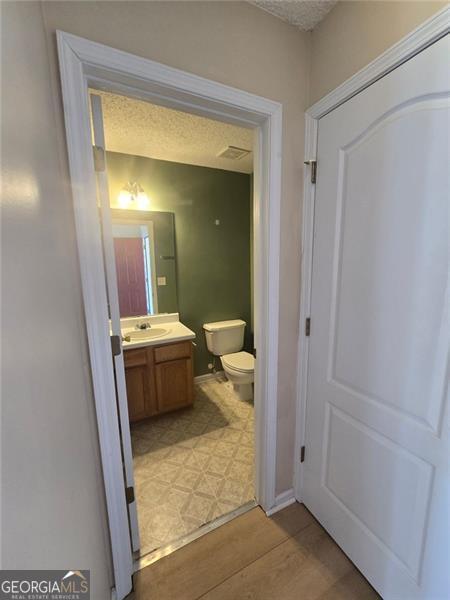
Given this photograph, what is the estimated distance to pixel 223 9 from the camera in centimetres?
97

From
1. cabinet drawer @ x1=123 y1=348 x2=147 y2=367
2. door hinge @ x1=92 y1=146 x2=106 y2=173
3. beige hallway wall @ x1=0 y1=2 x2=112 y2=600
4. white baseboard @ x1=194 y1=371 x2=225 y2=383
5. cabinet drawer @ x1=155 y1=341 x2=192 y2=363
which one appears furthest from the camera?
white baseboard @ x1=194 y1=371 x2=225 y2=383

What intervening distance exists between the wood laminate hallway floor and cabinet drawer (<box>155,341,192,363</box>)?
3.86ft

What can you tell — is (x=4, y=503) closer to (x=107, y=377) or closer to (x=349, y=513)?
(x=107, y=377)

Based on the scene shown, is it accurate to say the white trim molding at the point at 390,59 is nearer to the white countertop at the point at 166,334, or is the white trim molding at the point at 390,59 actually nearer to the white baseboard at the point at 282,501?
the white countertop at the point at 166,334

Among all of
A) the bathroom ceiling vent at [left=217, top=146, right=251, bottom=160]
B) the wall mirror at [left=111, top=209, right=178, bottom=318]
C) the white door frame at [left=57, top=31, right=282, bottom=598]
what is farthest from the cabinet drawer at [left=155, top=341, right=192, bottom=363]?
the bathroom ceiling vent at [left=217, top=146, right=251, bottom=160]

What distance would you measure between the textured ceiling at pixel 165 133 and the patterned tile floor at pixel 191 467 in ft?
7.51

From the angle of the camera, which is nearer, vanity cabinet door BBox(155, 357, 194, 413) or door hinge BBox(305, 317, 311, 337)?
door hinge BBox(305, 317, 311, 337)

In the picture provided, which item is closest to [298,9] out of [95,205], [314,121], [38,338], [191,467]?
[314,121]

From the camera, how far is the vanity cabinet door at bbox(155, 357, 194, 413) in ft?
7.06

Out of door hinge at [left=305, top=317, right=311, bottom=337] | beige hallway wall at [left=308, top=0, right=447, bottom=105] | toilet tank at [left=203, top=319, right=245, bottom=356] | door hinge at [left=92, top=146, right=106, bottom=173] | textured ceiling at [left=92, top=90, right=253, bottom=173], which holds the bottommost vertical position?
toilet tank at [left=203, top=319, right=245, bottom=356]

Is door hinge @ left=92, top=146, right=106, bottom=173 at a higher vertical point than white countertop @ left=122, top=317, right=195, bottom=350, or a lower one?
higher

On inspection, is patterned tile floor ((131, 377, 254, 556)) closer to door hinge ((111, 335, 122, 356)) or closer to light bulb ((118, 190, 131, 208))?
door hinge ((111, 335, 122, 356))

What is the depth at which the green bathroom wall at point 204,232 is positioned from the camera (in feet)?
7.91

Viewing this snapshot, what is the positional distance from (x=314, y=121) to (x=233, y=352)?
2.22 m
